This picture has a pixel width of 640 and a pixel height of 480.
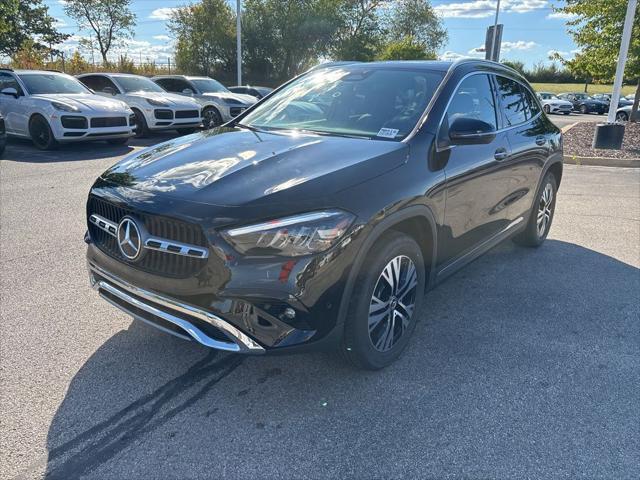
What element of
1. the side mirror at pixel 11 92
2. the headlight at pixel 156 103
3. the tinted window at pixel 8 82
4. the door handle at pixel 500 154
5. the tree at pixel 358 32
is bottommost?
the door handle at pixel 500 154

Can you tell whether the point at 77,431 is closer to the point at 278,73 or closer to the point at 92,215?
the point at 92,215

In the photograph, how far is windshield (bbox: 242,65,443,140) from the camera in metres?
3.45

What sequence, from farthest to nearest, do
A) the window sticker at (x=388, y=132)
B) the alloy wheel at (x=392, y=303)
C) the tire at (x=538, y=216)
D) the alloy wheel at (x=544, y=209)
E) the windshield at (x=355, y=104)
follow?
the alloy wheel at (x=544, y=209) < the tire at (x=538, y=216) < the windshield at (x=355, y=104) < the window sticker at (x=388, y=132) < the alloy wheel at (x=392, y=303)

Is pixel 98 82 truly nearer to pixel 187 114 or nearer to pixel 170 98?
pixel 170 98

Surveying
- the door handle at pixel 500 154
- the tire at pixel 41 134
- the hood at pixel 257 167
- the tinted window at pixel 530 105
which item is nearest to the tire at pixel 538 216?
the tinted window at pixel 530 105

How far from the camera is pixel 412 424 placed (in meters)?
2.64

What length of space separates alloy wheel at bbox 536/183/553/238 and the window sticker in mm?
2525

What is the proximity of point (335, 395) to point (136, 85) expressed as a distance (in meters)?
13.6

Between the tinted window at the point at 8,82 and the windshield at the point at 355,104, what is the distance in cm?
948

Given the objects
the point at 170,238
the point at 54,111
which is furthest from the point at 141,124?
the point at 170,238

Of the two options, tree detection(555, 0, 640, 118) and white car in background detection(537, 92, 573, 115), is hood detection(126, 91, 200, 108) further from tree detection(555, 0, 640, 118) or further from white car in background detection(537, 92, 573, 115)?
white car in background detection(537, 92, 573, 115)

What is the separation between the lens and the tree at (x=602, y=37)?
14242 mm

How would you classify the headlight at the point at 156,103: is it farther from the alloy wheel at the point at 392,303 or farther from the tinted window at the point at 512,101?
the alloy wheel at the point at 392,303

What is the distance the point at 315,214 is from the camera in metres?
2.49
